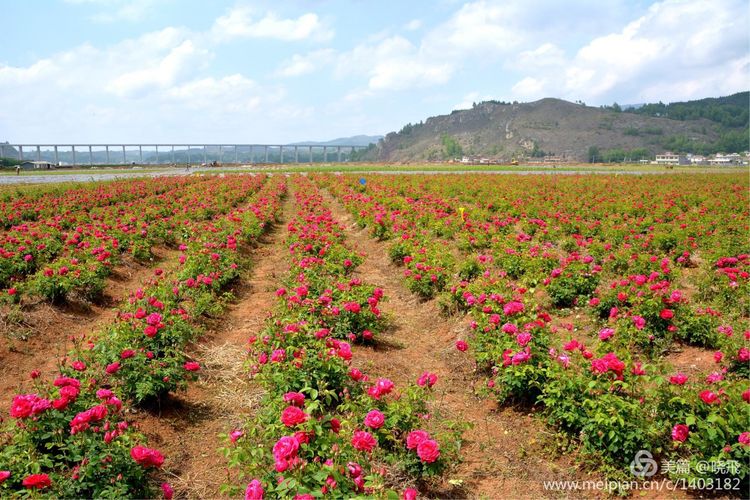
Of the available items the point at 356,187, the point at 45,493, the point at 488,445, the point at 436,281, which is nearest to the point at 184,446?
the point at 45,493

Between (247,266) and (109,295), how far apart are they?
288cm

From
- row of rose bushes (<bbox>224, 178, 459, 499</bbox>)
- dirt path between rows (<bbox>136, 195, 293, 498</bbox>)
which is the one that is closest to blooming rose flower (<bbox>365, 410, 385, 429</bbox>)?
row of rose bushes (<bbox>224, 178, 459, 499</bbox>)

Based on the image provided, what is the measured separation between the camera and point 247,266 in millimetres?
10680

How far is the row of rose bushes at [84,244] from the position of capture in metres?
7.96

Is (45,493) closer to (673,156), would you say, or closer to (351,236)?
(351,236)

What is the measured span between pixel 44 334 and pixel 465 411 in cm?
658

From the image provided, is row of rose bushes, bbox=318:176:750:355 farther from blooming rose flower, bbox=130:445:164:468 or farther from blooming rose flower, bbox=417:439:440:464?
blooming rose flower, bbox=130:445:164:468

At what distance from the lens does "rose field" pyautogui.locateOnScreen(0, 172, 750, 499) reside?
332 cm

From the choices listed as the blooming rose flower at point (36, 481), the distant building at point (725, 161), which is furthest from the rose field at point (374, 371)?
the distant building at point (725, 161)

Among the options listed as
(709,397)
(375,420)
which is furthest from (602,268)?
(375,420)

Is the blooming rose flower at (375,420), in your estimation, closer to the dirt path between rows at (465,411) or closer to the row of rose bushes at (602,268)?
the dirt path between rows at (465,411)

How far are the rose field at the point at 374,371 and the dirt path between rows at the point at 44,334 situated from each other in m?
0.04

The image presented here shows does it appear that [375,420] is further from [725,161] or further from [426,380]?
[725,161]

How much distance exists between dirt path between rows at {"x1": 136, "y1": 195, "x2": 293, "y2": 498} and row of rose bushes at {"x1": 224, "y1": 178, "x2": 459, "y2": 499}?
1.12ft
